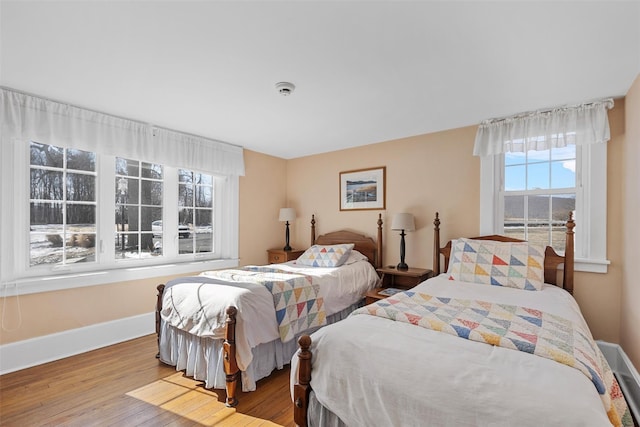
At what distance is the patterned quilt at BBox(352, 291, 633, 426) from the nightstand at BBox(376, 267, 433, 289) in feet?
4.13

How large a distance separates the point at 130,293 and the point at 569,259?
4.28 m

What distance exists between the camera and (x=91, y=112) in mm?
2896

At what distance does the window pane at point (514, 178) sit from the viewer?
3.14 meters

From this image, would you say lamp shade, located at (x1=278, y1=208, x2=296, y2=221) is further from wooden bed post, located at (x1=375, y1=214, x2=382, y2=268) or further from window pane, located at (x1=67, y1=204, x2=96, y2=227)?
window pane, located at (x1=67, y1=204, x2=96, y2=227)

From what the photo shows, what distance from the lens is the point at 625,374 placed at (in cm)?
238

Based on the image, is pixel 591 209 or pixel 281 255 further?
pixel 281 255

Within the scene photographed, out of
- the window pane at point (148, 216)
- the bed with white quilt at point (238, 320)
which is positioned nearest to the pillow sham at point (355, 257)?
the bed with white quilt at point (238, 320)

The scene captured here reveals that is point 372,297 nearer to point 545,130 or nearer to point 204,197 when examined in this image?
point 545,130

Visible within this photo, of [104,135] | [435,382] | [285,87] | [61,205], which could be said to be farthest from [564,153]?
[61,205]

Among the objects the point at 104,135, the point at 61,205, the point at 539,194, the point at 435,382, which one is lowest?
the point at 435,382

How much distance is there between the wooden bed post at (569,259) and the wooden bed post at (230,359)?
2.82 metres

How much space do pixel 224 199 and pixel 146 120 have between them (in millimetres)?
1386

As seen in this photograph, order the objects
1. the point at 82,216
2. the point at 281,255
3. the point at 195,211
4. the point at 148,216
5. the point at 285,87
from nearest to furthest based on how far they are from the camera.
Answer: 1. the point at 285,87
2. the point at 82,216
3. the point at 148,216
4. the point at 195,211
5. the point at 281,255

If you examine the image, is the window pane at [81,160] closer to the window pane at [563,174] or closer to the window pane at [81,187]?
the window pane at [81,187]
